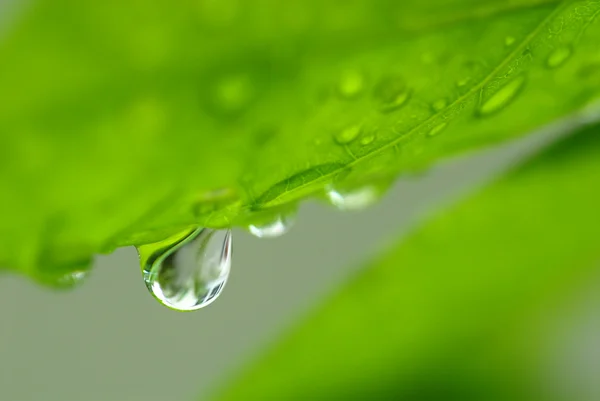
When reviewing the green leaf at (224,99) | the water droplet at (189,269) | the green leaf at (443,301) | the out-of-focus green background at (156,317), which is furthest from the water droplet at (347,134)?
the out-of-focus green background at (156,317)

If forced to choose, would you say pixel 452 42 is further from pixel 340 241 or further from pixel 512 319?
pixel 340 241

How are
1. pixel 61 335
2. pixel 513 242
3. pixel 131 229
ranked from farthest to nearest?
pixel 61 335
pixel 513 242
pixel 131 229

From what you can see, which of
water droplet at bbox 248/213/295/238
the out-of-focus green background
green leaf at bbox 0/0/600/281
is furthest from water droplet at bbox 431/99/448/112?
the out-of-focus green background

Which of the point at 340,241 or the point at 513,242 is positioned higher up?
the point at 340,241

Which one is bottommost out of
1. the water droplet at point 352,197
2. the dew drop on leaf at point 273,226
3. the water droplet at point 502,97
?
the water droplet at point 502,97

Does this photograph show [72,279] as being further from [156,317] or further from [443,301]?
[156,317]

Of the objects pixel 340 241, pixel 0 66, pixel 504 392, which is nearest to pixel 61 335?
pixel 340 241

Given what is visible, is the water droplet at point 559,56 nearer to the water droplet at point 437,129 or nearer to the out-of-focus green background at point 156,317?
the water droplet at point 437,129
